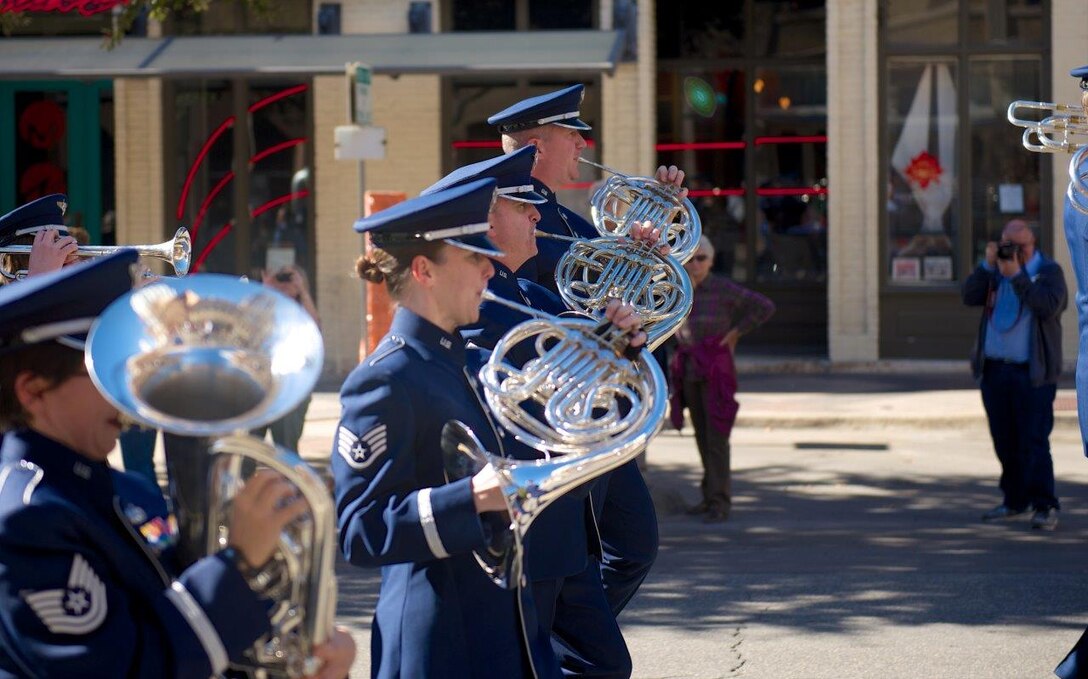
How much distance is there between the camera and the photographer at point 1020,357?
10.3m

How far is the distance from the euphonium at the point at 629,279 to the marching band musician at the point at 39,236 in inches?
61.4

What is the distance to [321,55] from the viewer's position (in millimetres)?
18078

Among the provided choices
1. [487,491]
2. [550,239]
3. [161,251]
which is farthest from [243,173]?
[487,491]

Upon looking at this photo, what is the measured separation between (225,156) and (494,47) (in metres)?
3.69

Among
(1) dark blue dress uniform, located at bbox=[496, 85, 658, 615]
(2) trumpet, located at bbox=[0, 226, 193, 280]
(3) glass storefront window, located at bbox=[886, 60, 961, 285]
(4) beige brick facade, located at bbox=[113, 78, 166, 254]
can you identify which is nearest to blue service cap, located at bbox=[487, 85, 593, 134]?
(1) dark blue dress uniform, located at bbox=[496, 85, 658, 615]

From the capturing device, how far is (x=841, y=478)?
12.3 m

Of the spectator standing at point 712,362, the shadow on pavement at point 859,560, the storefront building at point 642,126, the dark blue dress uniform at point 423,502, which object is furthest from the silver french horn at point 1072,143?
the storefront building at point 642,126

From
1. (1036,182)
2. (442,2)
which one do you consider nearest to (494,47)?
(442,2)

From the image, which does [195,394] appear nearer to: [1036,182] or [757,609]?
[757,609]

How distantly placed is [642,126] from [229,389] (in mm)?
16442

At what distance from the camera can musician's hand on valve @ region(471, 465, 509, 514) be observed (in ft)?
11.2

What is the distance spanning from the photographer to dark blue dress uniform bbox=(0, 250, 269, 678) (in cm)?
819

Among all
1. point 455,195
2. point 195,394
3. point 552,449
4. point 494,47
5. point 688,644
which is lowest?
point 688,644

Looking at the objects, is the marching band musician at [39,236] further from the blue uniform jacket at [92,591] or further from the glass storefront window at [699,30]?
the glass storefront window at [699,30]
